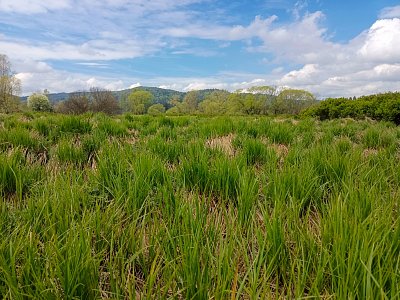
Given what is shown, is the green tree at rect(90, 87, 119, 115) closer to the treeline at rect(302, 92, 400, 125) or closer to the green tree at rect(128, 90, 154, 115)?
the green tree at rect(128, 90, 154, 115)

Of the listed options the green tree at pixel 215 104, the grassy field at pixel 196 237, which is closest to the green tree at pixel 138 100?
the green tree at pixel 215 104

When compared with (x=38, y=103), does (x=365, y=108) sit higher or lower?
lower

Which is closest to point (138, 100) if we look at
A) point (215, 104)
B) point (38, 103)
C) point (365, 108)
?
point (215, 104)

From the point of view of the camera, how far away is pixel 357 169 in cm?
233

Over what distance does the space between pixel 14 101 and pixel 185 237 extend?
76.0 meters

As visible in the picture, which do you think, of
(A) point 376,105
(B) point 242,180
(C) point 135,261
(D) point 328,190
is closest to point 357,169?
(D) point 328,190

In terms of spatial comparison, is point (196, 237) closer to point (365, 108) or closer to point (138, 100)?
point (365, 108)

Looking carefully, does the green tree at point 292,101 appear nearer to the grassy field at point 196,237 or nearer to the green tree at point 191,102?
the green tree at point 191,102

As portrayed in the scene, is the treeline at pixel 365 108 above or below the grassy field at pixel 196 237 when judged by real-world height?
above

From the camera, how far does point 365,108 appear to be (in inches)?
716

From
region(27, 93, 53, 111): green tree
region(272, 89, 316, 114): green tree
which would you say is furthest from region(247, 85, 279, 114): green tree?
region(27, 93, 53, 111): green tree

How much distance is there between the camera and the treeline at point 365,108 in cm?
1570

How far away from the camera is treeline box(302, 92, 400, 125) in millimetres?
15703

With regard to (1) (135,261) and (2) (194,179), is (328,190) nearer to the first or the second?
(2) (194,179)
